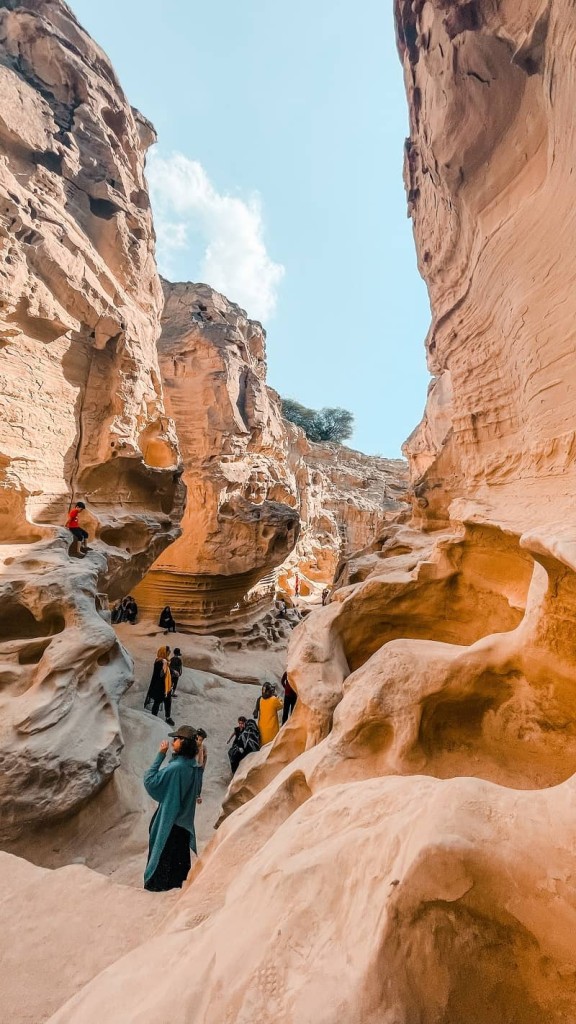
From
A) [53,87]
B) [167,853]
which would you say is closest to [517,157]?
[167,853]

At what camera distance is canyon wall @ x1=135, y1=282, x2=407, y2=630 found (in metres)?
13.1

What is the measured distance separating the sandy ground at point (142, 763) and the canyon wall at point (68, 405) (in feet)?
1.22

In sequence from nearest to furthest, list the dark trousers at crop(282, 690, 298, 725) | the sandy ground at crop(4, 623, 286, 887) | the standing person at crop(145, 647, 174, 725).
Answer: the sandy ground at crop(4, 623, 286, 887), the dark trousers at crop(282, 690, 298, 725), the standing person at crop(145, 647, 174, 725)

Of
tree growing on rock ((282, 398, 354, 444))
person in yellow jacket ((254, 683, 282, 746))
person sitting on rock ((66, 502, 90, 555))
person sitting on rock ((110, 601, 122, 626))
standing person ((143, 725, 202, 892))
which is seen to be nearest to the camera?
standing person ((143, 725, 202, 892))

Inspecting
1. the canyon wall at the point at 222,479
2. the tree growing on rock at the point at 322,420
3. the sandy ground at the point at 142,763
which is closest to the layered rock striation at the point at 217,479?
the canyon wall at the point at 222,479

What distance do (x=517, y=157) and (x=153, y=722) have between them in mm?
9288

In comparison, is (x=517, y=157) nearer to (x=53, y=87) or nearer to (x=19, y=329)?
(x=19, y=329)

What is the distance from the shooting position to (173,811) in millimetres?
2713

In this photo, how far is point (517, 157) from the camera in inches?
193

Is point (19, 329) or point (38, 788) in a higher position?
point (19, 329)

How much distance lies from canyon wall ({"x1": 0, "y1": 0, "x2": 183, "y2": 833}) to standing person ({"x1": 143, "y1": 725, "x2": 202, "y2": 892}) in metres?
1.91

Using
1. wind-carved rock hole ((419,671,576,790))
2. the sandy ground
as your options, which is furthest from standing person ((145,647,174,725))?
wind-carved rock hole ((419,671,576,790))

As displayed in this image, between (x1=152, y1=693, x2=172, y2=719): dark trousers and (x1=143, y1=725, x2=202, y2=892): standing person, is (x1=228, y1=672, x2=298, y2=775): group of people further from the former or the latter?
(x1=143, y1=725, x2=202, y2=892): standing person

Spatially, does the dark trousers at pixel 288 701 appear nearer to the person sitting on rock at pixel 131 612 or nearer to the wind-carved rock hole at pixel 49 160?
the person sitting on rock at pixel 131 612
